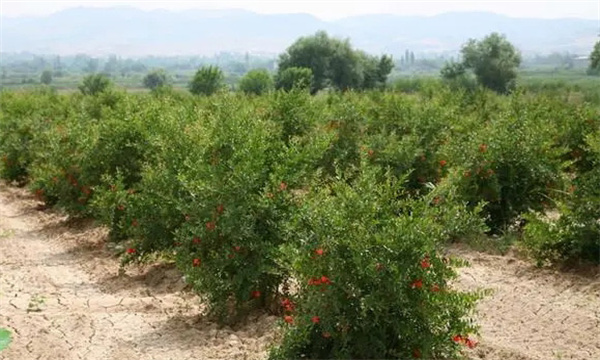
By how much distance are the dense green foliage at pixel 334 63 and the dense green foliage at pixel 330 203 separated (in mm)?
47781

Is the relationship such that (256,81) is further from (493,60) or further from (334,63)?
(493,60)

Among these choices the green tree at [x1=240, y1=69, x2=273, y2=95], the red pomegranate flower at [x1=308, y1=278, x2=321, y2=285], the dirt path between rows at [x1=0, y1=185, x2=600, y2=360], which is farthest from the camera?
the green tree at [x1=240, y1=69, x2=273, y2=95]

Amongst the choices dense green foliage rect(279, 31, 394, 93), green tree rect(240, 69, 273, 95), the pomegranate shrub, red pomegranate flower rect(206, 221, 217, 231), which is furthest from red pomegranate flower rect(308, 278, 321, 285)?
dense green foliage rect(279, 31, 394, 93)

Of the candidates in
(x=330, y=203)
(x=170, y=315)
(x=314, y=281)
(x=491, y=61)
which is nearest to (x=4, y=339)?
(x=170, y=315)

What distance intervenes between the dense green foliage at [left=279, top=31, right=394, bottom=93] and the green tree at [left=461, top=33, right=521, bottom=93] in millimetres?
7505

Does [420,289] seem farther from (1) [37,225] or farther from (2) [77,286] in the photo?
(1) [37,225]

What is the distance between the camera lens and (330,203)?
5465 millimetres

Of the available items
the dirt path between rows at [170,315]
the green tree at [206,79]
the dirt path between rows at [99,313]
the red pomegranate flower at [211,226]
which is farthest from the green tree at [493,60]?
the red pomegranate flower at [211,226]

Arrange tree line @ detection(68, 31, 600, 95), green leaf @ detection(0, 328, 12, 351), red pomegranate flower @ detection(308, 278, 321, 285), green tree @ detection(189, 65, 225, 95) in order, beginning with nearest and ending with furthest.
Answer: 1. red pomegranate flower @ detection(308, 278, 321, 285)
2. green leaf @ detection(0, 328, 12, 351)
3. tree line @ detection(68, 31, 600, 95)
4. green tree @ detection(189, 65, 225, 95)

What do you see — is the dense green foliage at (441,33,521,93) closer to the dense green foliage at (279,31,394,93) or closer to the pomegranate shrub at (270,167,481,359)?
the dense green foliage at (279,31,394,93)

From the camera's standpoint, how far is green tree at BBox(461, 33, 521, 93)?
58031mm

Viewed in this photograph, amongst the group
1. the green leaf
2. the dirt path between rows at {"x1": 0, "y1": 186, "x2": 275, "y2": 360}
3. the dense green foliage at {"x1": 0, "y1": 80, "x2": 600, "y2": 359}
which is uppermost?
the dense green foliage at {"x1": 0, "y1": 80, "x2": 600, "y2": 359}

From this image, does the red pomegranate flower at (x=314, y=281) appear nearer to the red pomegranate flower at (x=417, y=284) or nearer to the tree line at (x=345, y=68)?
the red pomegranate flower at (x=417, y=284)

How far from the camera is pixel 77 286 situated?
8.99 metres
